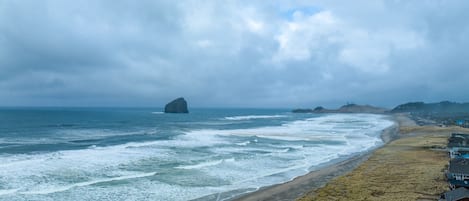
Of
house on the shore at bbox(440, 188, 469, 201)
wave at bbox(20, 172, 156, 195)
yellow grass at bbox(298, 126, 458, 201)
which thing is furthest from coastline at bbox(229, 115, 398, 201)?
wave at bbox(20, 172, 156, 195)

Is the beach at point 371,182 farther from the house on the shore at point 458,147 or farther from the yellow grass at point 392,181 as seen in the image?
the house on the shore at point 458,147

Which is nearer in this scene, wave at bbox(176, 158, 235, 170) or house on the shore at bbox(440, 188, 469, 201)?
house on the shore at bbox(440, 188, 469, 201)

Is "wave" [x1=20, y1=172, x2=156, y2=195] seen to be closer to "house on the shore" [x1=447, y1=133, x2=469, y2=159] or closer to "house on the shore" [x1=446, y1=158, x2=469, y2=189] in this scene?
"house on the shore" [x1=446, y1=158, x2=469, y2=189]

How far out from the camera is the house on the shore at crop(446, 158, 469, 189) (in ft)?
67.1

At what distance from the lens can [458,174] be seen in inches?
869

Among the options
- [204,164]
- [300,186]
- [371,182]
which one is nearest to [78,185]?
[204,164]

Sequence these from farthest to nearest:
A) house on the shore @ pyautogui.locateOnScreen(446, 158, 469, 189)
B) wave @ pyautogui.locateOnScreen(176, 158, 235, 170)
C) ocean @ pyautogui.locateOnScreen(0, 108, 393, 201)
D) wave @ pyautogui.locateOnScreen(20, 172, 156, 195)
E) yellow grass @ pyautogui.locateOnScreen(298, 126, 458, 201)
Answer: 1. wave @ pyautogui.locateOnScreen(176, 158, 235, 170)
2. ocean @ pyautogui.locateOnScreen(0, 108, 393, 201)
3. wave @ pyautogui.locateOnScreen(20, 172, 156, 195)
4. house on the shore @ pyautogui.locateOnScreen(446, 158, 469, 189)
5. yellow grass @ pyautogui.locateOnScreen(298, 126, 458, 201)

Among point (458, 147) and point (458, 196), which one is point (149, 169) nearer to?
point (458, 196)

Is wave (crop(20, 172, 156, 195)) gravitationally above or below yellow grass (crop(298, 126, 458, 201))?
below

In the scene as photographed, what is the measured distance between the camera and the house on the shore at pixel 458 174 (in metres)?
20.5

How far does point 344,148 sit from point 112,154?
2804 cm

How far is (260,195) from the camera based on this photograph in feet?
72.1

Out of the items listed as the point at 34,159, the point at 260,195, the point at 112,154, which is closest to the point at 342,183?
the point at 260,195

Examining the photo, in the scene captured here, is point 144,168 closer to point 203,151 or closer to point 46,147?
point 203,151
